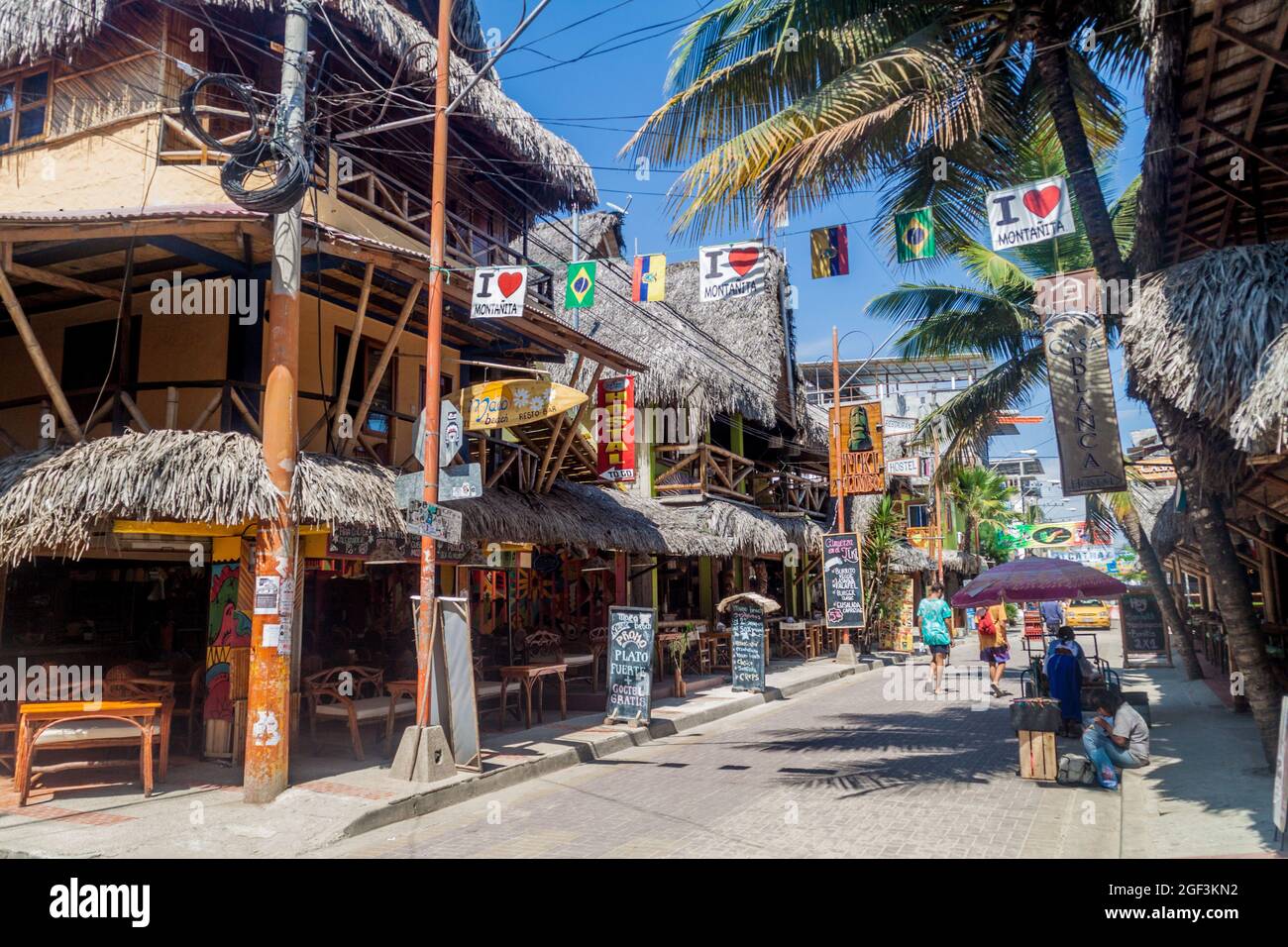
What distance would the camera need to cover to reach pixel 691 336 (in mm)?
22344

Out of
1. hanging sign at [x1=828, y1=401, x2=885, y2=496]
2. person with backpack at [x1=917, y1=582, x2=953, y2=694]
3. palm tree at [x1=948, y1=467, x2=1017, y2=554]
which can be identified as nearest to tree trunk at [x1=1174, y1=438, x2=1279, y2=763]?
person with backpack at [x1=917, y1=582, x2=953, y2=694]

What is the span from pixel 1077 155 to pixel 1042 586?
516 centimetres

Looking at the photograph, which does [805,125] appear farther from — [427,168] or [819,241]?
[427,168]

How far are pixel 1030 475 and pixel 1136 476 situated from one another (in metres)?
56.9

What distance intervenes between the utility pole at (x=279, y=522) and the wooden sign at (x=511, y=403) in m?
2.96

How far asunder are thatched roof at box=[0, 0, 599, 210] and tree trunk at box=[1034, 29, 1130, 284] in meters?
7.08

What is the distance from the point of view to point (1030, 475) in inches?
2813

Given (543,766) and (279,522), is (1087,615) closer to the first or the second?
(543,766)

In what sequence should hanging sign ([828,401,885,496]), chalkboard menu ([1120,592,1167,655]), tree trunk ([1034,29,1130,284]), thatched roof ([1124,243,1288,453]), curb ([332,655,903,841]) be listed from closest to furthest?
thatched roof ([1124,243,1288,453])
curb ([332,655,903,841])
tree trunk ([1034,29,1130,284])
chalkboard menu ([1120,592,1167,655])
hanging sign ([828,401,885,496])

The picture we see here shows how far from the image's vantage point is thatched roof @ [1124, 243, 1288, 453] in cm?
565

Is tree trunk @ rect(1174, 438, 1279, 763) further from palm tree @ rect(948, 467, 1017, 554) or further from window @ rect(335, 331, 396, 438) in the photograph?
palm tree @ rect(948, 467, 1017, 554)

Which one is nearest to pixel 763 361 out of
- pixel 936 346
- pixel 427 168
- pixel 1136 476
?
pixel 936 346

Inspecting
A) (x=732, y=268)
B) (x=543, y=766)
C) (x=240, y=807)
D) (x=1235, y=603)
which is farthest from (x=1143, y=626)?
(x=240, y=807)

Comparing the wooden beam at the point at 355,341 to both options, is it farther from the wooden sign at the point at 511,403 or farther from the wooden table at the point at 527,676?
the wooden table at the point at 527,676
